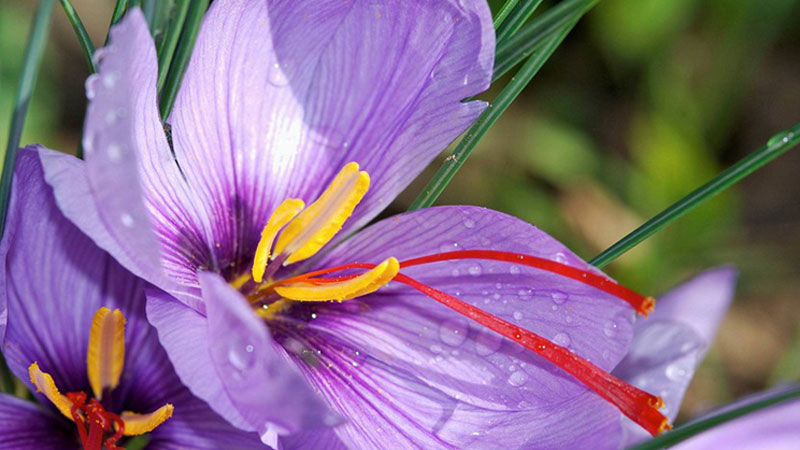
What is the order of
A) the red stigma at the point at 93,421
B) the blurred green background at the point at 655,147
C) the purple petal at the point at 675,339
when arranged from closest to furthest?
the red stigma at the point at 93,421
the purple petal at the point at 675,339
the blurred green background at the point at 655,147

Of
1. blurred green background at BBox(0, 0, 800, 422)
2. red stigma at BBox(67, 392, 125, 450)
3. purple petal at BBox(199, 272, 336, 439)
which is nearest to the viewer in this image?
purple petal at BBox(199, 272, 336, 439)

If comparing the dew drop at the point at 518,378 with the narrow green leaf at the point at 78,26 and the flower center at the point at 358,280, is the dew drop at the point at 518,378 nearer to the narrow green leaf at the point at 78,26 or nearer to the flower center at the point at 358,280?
the flower center at the point at 358,280

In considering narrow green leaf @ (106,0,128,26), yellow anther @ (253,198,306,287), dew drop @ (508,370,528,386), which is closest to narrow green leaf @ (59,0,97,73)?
narrow green leaf @ (106,0,128,26)

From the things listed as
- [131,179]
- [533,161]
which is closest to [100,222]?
[131,179]

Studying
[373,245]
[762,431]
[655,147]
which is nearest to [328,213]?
[373,245]

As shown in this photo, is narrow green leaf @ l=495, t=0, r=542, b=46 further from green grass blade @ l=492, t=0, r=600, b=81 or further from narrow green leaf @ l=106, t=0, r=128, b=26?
narrow green leaf @ l=106, t=0, r=128, b=26

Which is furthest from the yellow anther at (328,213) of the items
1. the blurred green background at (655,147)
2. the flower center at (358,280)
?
the blurred green background at (655,147)

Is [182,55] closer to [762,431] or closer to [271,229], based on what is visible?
[271,229]

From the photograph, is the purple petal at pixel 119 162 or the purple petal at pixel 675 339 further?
the purple petal at pixel 675 339
